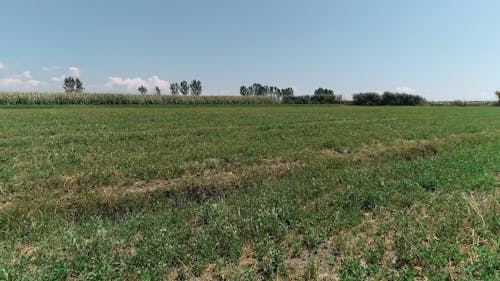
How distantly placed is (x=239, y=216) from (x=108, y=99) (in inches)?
3020

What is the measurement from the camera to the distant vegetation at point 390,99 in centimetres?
8875

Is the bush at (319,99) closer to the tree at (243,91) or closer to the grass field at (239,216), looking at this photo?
the tree at (243,91)

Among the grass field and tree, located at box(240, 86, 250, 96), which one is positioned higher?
tree, located at box(240, 86, 250, 96)

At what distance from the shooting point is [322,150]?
12219mm

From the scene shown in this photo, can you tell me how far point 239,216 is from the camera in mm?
5402

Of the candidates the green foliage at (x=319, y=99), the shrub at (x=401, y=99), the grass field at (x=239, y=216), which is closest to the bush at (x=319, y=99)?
the green foliage at (x=319, y=99)

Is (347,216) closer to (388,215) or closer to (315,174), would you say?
(388,215)

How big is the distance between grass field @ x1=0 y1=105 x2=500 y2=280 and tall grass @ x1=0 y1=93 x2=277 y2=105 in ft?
205

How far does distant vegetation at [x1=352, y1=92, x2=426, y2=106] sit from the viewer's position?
88750 mm

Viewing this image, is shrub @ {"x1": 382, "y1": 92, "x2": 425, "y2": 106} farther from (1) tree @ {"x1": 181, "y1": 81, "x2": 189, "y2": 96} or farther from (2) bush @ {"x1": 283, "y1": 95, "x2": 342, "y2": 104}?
(1) tree @ {"x1": 181, "y1": 81, "x2": 189, "y2": 96}

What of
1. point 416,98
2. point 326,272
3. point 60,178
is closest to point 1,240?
point 60,178

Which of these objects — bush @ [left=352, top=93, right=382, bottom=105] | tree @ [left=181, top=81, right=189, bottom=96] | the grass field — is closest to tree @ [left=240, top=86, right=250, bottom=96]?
tree @ [left=181, top=81, right=189, bottom=96]

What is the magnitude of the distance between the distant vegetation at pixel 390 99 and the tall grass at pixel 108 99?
3479 cm

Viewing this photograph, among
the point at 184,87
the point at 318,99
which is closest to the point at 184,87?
the point at 184,87
